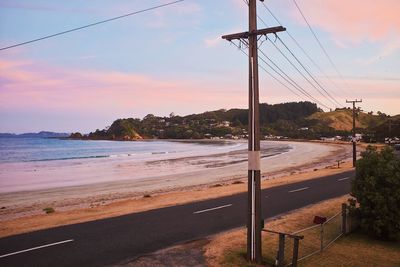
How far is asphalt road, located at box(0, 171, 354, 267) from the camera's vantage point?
12.4 m

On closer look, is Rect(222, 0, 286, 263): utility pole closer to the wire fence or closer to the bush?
the wire fence

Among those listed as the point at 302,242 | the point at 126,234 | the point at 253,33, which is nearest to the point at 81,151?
the point at 126,234

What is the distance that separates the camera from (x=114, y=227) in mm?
16594

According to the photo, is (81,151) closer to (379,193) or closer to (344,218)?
(344,218)

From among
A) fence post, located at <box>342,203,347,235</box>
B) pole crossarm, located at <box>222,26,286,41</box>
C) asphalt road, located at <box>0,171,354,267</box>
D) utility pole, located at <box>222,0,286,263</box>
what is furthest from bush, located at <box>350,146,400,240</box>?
pole crossarm, located at <box>222,26,286,41</box>

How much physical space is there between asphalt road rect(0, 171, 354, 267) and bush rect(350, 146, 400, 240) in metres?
4.88

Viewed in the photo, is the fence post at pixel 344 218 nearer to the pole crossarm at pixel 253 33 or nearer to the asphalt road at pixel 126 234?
the asphalt road at pixel 126 234

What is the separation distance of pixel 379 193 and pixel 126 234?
30.9 ft

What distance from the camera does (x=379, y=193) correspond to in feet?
49.9

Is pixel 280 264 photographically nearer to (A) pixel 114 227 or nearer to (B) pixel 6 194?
(A) pixel 114 227

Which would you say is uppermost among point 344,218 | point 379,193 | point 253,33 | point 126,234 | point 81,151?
point 253,33

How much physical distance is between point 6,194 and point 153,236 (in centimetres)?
2518

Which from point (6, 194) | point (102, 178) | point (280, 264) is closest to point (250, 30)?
point (280, 264)

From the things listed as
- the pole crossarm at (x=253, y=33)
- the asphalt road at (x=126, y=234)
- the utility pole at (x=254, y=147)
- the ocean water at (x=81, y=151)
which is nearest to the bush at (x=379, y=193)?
the asphalt road at (x=126, y=234)
